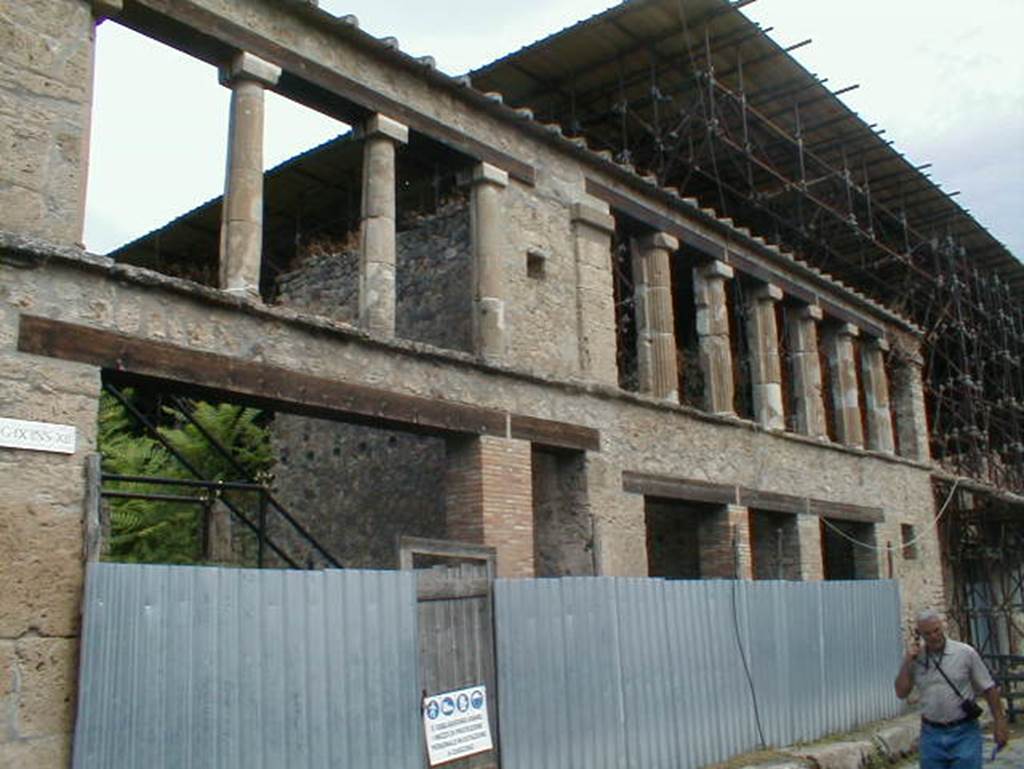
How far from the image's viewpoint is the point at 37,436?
23.2ft

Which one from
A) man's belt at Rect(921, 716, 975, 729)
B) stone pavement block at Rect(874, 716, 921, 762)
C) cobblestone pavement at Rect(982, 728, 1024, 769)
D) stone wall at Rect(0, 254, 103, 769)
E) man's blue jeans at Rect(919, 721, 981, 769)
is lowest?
cobblestone pavement at Rect(982, 728, 1024, 769)

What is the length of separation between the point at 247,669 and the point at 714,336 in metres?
9.41

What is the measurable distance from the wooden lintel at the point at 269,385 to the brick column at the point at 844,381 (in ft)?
25.8

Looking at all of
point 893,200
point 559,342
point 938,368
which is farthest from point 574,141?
point 938,368

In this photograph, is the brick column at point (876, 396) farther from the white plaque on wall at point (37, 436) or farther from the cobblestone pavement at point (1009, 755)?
the white plaque on wall at point (37, 436)

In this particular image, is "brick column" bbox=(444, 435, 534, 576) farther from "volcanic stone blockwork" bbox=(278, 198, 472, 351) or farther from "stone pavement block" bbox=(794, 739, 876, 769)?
"stone pavement block" bbox=(794, 739, 876, 769)

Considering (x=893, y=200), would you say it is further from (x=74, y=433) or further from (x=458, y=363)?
(x=74, y=433)

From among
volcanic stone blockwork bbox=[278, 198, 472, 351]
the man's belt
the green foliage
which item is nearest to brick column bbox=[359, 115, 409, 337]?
volcanic stone blockwork bbox=[278, 198, 472, 351]

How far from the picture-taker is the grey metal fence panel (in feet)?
20.3

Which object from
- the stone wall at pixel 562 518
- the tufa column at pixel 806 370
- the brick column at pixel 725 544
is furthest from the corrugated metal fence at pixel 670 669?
the tufa column at pixel 806 370

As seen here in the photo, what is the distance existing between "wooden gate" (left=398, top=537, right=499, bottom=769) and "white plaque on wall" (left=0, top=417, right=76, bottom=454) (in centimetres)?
240

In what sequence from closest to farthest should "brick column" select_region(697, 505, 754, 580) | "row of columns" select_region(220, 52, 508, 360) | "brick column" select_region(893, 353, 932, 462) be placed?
"row of columns" select_region(220, 52, 508, 360) → "brick column" select_region(697, 505, 754, 580) → "brick column" select_region(893, 353, 932, 462)

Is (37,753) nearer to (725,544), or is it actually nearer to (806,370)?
(725,544)

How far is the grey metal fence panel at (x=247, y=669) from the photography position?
6188mm
